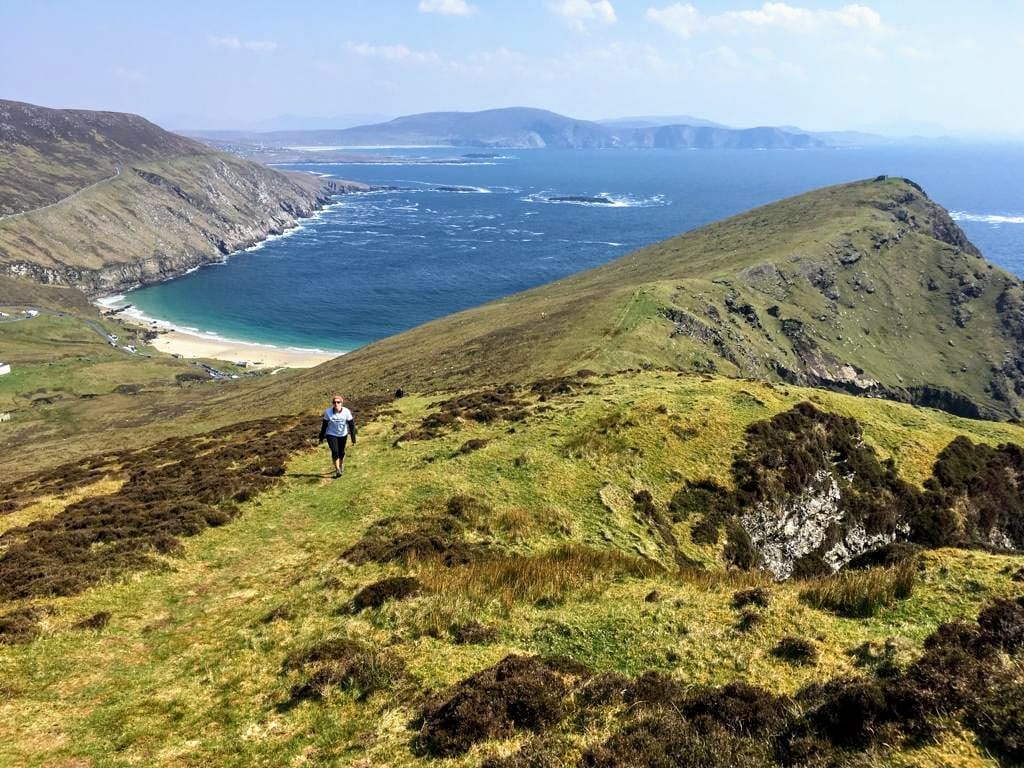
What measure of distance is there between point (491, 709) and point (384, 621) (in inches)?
211

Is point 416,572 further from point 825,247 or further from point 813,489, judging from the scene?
point 825,247

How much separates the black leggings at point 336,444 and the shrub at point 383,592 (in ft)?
36.1

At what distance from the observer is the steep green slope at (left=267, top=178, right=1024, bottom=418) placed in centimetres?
6894

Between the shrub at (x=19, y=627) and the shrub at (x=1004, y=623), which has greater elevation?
the shrub at (x=1004, y=623)

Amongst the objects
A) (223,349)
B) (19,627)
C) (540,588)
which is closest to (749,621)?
(540,588)

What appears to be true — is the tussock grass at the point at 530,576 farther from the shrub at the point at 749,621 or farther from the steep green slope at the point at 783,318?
the steep green slope at the point at 783,318

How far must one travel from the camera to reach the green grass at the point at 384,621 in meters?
11.7

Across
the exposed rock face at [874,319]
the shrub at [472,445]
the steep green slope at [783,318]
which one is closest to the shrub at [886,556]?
the shrub at [472,445]

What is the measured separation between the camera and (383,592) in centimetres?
1667

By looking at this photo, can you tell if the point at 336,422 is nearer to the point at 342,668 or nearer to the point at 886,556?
the point at 342,668

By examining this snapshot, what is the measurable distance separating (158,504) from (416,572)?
48.3ft

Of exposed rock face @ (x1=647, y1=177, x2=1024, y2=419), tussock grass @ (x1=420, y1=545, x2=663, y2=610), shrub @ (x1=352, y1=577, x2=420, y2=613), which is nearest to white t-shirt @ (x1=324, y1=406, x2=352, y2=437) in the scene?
tussock grass @ (x1=420, y1=545, x2=663, y2=610)

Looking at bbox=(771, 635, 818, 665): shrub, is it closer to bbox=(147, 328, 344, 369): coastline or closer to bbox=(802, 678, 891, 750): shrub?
bbox=(802, 678, 891, 750): shrub

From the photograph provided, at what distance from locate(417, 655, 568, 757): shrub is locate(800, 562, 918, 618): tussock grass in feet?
24.5
